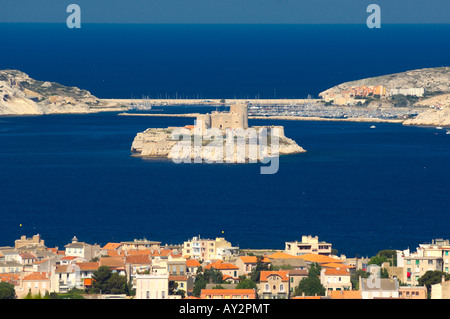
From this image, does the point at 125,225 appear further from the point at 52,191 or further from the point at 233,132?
the point at 233,132

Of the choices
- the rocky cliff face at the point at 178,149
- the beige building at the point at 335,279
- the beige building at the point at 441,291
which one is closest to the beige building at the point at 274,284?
the beige building at the point at 335,279

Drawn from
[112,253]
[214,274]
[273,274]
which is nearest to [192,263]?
[214,274]

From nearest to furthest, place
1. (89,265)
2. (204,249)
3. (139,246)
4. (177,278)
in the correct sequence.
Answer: (177,278) < (89,265) < (204,249) < (139,246)

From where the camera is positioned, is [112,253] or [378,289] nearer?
[378,289]

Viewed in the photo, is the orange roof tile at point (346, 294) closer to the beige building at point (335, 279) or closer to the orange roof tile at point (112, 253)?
the beige building at point (335, 279)

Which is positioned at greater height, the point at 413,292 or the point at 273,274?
the point at 273,274

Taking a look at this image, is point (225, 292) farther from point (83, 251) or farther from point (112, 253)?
point (83, 251)
